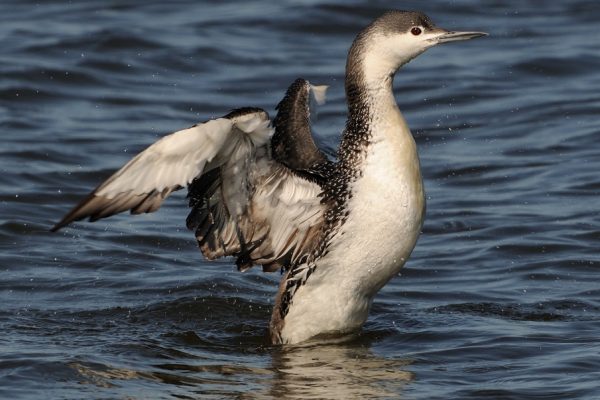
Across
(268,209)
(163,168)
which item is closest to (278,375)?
(268,209)

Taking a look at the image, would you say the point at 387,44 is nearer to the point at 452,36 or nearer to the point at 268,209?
the point at 452,36

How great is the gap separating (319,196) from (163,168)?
1108 millimetres

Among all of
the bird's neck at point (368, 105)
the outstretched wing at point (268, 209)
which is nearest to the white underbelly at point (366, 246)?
the bird's neck at point (368, 105)

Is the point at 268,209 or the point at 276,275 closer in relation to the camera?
the point at 268,209

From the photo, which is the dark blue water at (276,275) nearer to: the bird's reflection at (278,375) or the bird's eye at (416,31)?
the bird's reflection at (278,375)

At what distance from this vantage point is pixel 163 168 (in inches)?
305

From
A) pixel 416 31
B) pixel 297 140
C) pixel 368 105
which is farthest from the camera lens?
pixel 297 140

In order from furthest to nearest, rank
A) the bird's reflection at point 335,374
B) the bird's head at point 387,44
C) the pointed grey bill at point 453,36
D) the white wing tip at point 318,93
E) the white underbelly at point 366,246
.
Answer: the white wing tip at point 318,93, the pointed grey bill at point 453,36, the bird's head at point 387,44, the white underbelly at point 366,246, the bird's reflection at point 335,374

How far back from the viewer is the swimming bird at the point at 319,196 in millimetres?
7832

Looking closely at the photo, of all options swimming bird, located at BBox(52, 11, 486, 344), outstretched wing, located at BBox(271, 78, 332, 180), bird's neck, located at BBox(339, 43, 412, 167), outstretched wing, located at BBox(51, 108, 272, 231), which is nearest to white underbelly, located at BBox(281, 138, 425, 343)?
swimming bird, located at BBox(52, 11, 486, 344)

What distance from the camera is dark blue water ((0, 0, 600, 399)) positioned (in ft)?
27.1

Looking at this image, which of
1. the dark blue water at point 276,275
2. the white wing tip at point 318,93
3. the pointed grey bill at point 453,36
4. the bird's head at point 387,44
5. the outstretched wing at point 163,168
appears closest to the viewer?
the outstretched wing at point 163,168

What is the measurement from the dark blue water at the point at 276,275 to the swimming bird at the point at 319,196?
0.41m

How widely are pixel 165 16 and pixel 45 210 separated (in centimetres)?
680
